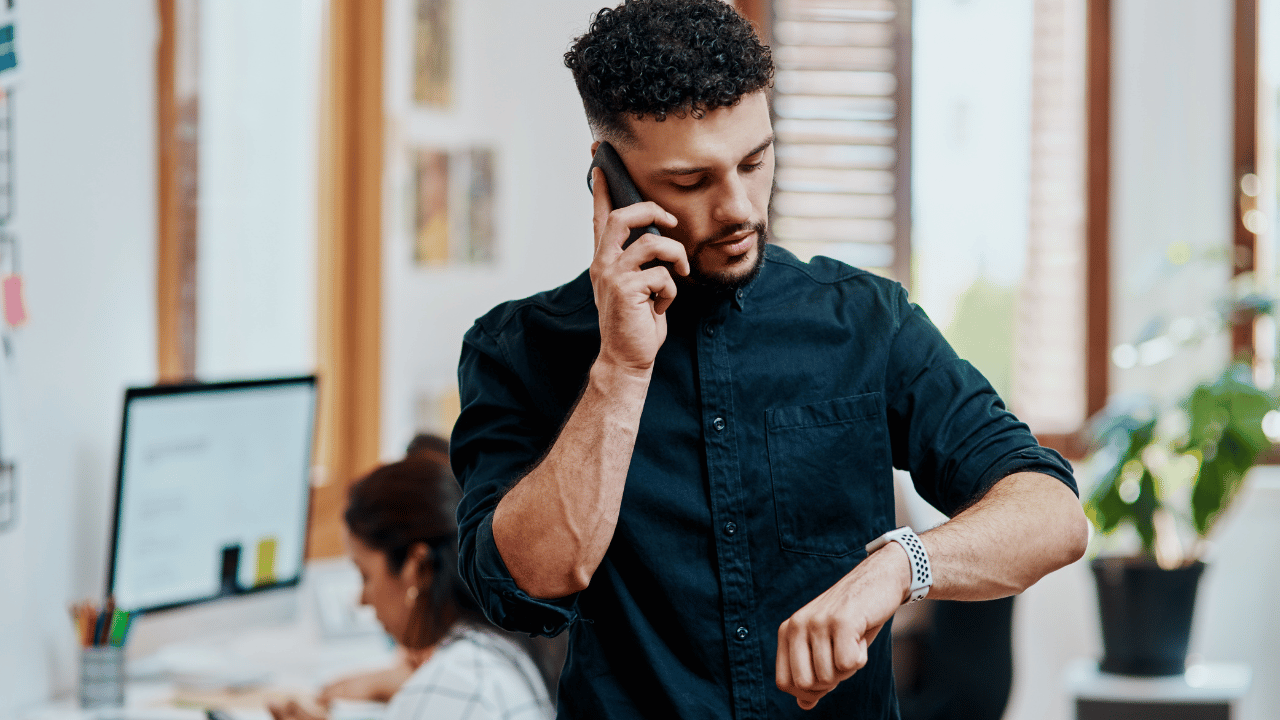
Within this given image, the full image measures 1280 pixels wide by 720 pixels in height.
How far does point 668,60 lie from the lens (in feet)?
2.85

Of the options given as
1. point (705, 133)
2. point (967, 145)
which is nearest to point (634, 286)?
point (705, 133)

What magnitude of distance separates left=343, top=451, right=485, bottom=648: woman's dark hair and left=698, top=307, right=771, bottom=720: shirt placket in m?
0.82

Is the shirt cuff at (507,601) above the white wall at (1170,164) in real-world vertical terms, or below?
below

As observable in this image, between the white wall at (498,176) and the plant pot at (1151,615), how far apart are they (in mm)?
1638

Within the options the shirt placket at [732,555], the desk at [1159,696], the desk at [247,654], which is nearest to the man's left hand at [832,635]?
the shirt placket at [732,555]

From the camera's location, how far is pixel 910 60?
3.59 m

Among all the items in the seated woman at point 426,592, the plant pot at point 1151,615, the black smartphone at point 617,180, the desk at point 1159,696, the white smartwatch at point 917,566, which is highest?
the black smartphone at point 617,180

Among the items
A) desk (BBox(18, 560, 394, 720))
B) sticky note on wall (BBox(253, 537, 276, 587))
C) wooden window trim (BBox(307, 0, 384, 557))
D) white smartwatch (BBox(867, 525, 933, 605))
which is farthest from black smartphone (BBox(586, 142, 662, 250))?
wooden window trim (BBox(307, 0, 384, 557))

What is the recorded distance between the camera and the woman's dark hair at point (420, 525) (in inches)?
68.1

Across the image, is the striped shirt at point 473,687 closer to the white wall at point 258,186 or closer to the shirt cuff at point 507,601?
the shirt cuff at point 507,601

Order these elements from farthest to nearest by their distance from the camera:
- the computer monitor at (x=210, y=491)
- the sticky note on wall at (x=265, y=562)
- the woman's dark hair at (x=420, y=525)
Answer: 1. the sticky note on wall at (x=265, y=562)
2. the computer monitor at (x=210, y=491)
3. the woman's dark hair at (x=420, y=525)

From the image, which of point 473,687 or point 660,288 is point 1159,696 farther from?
point 660,288

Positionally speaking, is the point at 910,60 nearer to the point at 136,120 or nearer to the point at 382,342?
the point at 382,342

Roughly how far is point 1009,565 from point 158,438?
1.64m
